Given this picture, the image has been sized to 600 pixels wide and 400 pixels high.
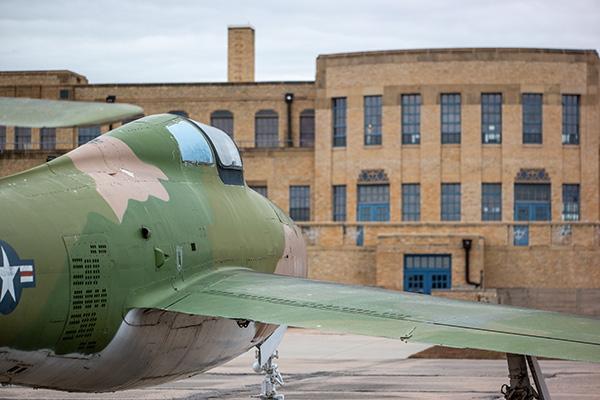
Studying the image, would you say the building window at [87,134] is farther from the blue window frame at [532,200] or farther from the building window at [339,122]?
the blue window frame at [532,200]

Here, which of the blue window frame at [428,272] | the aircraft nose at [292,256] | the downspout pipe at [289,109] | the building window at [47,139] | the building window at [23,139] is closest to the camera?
the aircraft nose at [292,256]

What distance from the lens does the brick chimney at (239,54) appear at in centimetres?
6378

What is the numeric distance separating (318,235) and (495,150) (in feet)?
45.9

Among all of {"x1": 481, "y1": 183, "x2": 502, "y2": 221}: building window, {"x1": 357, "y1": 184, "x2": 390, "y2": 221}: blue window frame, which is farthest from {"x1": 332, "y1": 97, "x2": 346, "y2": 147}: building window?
{"x1": 481, "y1": 183, "x2": 502, "y2": 221}: building window

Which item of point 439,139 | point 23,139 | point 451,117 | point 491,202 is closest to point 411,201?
point 439,139

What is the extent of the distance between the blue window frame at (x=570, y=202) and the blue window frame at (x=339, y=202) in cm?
1307

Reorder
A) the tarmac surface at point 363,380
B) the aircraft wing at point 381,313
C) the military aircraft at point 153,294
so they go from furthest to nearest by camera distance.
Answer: the tarmac surface at point 363,380 < the military aircraft at point 153,294 < the aircraft wing at point 381,313

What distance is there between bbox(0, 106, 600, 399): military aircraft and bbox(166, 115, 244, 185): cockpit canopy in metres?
0.03

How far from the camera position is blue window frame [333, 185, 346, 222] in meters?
55.4

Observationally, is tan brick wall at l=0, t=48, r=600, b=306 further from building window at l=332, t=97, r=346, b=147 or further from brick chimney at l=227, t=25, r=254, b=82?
brick chimney at l=227, t=25, r=254, b=82

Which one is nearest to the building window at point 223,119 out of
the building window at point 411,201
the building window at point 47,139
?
the building window at point 47,139

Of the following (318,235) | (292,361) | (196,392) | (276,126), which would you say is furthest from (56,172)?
(276,126)

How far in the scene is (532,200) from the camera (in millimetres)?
53719

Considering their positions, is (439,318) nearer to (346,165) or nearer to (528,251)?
(528,251)
